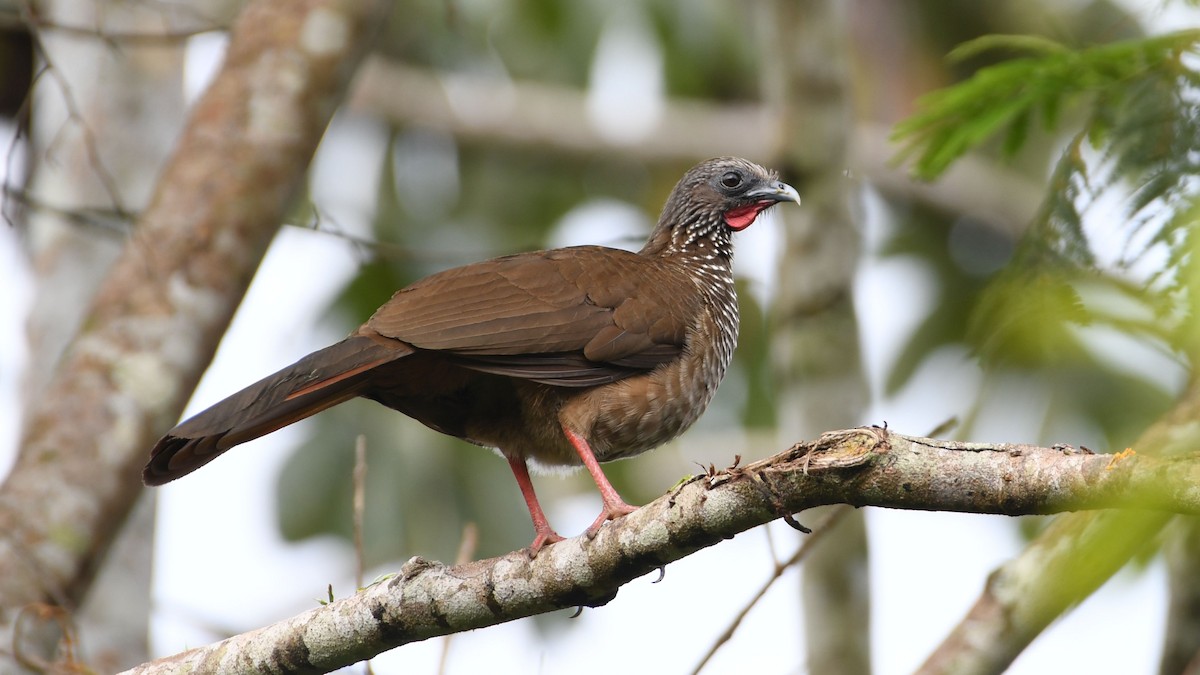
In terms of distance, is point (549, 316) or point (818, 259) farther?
point (818, 259)

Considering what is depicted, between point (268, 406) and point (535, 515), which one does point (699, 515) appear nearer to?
point (268, 406)

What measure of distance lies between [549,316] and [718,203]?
4.47 ft

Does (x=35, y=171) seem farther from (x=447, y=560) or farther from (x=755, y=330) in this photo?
(x=755, y=330)

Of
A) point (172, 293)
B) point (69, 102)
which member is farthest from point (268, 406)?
point (172, 293)

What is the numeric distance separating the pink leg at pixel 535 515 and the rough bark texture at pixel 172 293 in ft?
4.32

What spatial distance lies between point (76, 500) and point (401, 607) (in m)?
1.91

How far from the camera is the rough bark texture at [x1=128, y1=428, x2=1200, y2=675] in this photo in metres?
2.56

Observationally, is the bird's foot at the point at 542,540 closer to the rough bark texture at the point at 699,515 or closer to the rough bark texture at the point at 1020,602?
the rough bark texture at the point at 699,515

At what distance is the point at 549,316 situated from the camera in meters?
4.23

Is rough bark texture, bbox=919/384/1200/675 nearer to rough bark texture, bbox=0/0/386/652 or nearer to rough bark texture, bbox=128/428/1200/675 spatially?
rough bark texture, bbox=128/428/1200/675

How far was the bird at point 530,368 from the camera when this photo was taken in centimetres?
377

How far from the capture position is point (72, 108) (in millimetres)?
4398

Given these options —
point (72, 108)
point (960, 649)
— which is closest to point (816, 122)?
point (960, 649)

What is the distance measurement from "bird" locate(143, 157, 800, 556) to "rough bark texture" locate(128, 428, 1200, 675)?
269 millimetres
